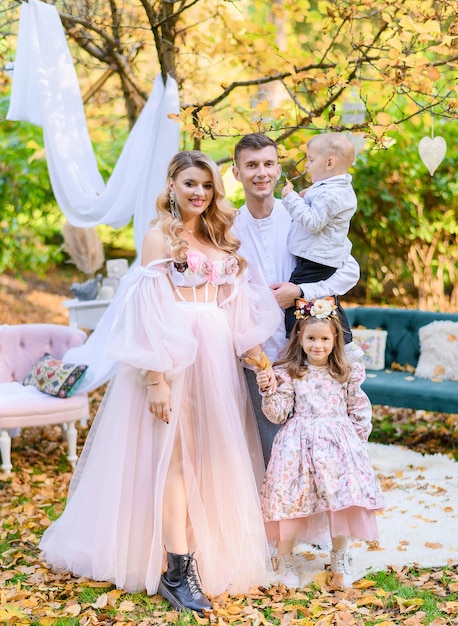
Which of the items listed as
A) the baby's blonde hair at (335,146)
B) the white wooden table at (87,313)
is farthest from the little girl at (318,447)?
the white wooden table at (87,313)

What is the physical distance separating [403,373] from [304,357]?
2508 millimetres

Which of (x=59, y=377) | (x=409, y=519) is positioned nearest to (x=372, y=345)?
(x=409, y=519)

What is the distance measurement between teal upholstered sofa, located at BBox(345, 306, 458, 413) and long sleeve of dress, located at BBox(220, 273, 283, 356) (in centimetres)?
218

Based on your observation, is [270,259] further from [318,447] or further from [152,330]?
[318,447]

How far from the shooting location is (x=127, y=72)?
17.8 ft

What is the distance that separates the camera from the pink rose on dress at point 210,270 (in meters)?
3.05

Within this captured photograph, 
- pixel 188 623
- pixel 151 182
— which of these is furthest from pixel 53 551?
pixel 151 182

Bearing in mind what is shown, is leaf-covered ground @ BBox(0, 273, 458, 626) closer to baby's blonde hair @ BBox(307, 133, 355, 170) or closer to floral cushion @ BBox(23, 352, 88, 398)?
floral cushion @ BBox(23, 352, 88, 398)

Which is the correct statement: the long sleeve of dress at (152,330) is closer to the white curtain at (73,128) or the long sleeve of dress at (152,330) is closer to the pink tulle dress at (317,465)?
the pink tulle dress at (317,465)

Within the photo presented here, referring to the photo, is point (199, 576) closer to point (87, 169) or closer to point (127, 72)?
point (87, 169)

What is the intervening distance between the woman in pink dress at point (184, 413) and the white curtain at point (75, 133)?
1418 mm

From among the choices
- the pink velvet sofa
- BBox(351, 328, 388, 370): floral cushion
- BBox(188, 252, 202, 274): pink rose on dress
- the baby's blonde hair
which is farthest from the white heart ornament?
the pink velvet sofa

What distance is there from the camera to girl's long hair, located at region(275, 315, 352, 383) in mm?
3207

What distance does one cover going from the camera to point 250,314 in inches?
126
